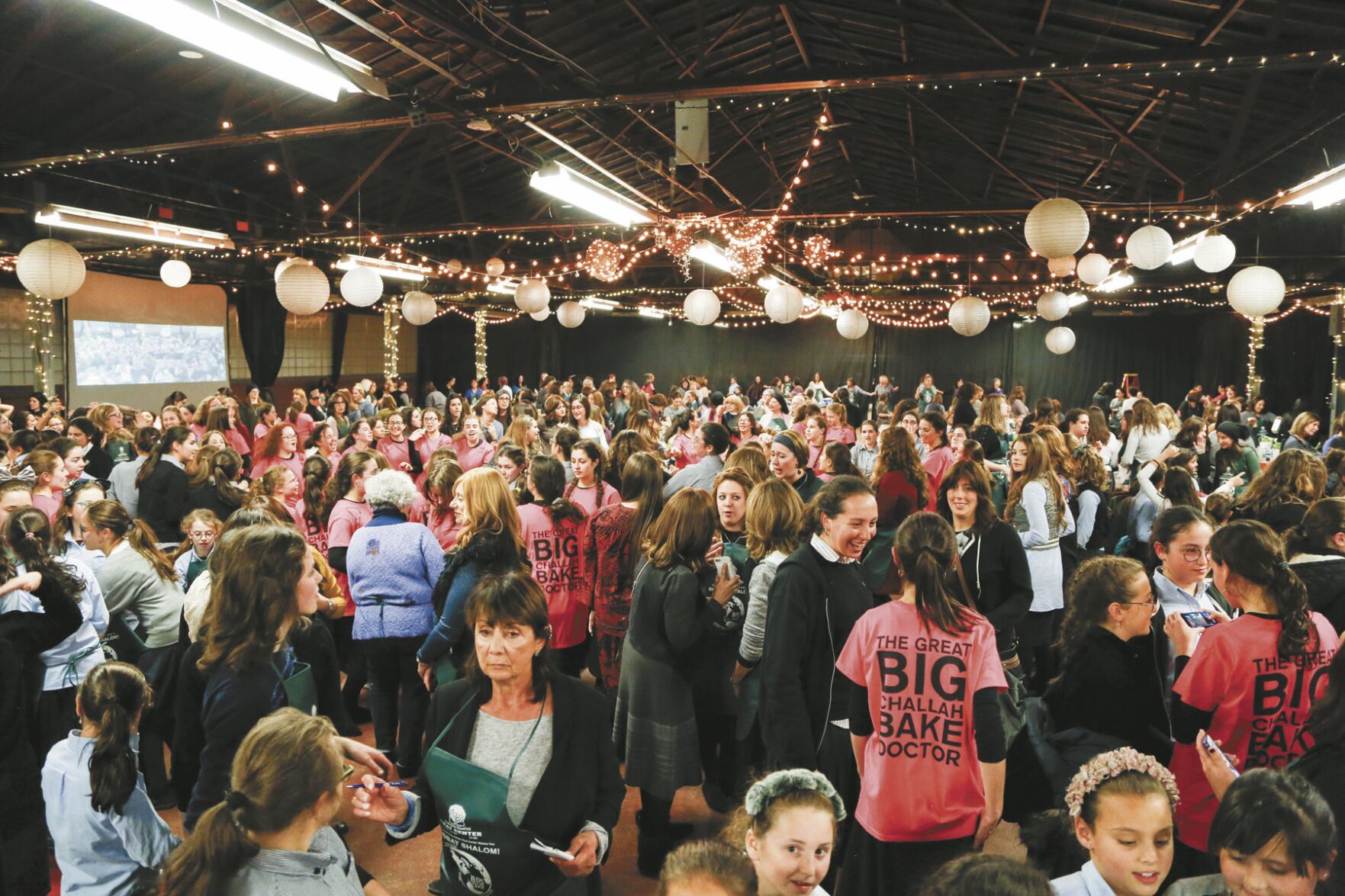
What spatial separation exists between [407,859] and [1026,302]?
58.2ft

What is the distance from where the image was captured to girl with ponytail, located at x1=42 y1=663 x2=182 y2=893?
83.0 inches

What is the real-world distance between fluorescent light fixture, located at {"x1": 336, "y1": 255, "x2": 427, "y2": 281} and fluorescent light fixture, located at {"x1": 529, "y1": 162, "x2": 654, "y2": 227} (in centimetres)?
244

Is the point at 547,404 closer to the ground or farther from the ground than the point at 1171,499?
farther from the ground

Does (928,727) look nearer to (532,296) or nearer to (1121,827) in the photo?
(1121,827)

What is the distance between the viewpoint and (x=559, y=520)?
12.9 ft

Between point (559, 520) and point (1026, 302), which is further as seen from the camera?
point (1026, 302)

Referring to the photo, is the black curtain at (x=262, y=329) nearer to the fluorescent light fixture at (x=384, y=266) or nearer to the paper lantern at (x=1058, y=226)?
the fluorescent light fixture at (x=384, y=266)

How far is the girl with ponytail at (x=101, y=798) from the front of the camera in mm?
2107

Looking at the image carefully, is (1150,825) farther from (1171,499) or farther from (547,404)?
(547,404)

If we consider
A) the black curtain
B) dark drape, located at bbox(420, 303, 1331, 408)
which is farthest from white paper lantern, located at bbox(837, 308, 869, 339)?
dark drape, located at bbox(420, 303, 1331, 408)

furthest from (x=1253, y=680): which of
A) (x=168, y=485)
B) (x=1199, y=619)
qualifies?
(x=168, y=485)

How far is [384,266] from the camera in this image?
901cm

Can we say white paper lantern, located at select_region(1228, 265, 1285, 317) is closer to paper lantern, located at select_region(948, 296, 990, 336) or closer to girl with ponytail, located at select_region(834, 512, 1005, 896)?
paper lantern, located at select_region(948, 296, 990, 336)

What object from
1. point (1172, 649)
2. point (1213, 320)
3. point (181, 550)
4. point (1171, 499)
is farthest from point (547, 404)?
point (1213, 320)
